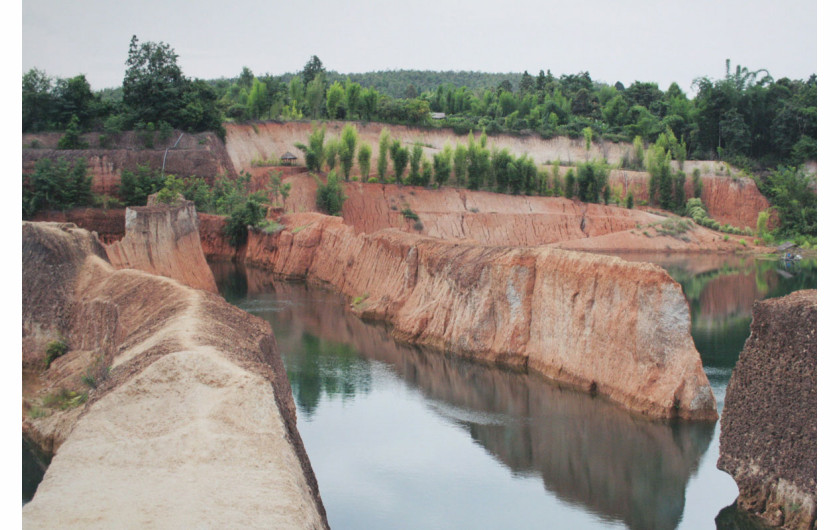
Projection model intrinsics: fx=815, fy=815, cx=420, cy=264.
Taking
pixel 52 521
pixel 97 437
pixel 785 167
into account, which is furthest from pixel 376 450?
pixel 785 167

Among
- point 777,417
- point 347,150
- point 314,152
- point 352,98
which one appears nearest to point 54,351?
point 777,417

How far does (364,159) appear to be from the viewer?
65.1 meters

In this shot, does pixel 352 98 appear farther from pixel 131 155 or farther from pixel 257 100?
pixel 131 155

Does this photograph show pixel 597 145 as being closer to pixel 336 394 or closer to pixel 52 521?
pixel 336 394

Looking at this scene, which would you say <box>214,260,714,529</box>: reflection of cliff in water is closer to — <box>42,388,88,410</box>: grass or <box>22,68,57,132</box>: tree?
<box>42,388,88,410</box>: grass

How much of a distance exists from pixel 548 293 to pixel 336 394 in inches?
289

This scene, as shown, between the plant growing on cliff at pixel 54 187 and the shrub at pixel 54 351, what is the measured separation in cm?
2640

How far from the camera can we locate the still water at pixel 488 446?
1652 centimetres

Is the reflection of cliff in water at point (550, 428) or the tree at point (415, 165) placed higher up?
the tree at point (415, 165)

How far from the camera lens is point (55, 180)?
47.3m

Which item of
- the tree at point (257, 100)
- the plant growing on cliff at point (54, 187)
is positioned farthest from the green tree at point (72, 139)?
the tree at point (257, 100)

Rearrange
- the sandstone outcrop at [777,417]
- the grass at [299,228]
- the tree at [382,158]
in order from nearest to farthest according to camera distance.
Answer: the sandstone outcrop at [777,417], the grass at [299,228], the tree at [382,158]

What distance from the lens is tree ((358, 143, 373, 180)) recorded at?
2549 inches

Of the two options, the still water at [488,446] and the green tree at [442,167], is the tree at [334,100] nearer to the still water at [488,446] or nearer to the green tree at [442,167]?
the green tree at [442,167]
